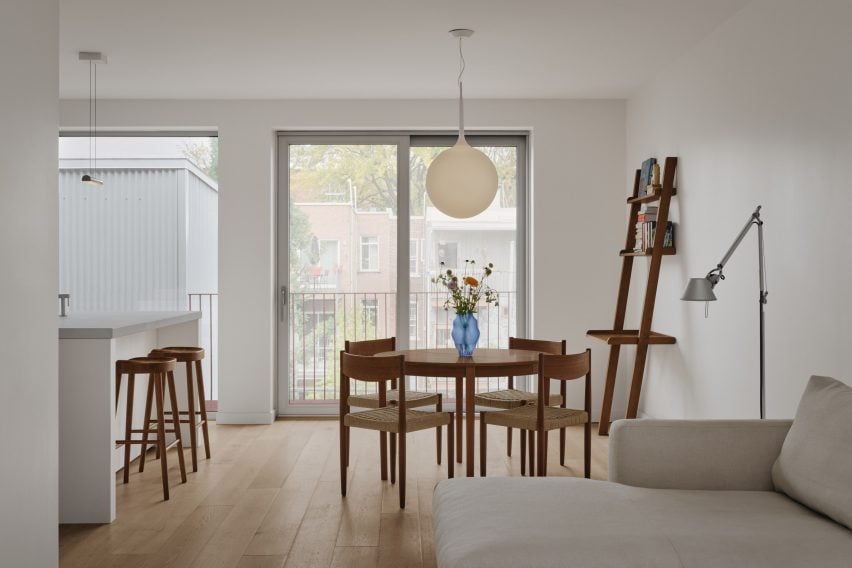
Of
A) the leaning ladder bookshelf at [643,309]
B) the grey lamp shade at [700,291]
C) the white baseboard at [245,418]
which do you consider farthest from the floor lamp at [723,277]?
the white baseboard at [245,418]

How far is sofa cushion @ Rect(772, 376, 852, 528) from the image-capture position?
2256 millimetres

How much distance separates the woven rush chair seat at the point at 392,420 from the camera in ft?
12.4

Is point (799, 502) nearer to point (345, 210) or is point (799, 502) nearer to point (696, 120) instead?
point (696, 120)

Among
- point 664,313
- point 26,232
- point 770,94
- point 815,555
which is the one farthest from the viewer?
point 664,313

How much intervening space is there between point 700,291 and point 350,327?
353 centimetres

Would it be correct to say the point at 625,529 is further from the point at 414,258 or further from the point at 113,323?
the point at 414,258

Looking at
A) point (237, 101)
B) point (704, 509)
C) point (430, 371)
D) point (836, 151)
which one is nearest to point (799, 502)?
point (704, 509)

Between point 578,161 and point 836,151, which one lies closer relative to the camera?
point 836,151

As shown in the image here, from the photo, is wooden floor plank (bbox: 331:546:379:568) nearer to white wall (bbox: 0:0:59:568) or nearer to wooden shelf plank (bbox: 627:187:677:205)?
white wall (bbox: 0:0:59:568)

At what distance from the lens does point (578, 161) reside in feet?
20.3

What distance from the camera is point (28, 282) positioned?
8.63ft

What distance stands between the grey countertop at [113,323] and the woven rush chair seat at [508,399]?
60.9 inches


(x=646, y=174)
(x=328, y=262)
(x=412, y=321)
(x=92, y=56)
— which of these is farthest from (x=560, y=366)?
(x=92, y=56)

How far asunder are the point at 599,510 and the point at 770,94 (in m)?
2.40
